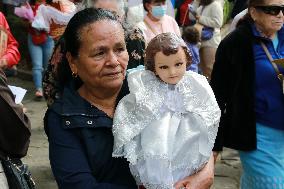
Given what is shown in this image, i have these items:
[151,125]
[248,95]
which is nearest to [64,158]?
[151,125]

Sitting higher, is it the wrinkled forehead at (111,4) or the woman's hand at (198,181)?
the wrinkled forehead at (111,4)

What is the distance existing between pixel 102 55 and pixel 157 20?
3.51m

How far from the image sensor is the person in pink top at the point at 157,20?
5.32 m

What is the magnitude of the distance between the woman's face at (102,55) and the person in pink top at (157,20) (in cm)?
319

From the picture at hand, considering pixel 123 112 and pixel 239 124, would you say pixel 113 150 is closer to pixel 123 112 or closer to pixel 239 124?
pixel 123 112

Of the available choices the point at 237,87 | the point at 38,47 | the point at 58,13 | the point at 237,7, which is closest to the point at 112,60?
the point at 237,87

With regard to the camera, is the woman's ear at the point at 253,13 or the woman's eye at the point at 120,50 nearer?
the woman's eye at the point at 120,50

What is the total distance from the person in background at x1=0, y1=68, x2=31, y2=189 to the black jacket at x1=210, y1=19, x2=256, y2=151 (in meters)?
1.55

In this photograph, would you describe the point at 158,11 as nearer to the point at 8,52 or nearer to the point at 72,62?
the point at 8,52

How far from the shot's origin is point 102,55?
79.7 inches

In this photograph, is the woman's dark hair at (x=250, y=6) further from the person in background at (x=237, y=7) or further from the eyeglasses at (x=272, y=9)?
the person in background at (x=237, y=7)

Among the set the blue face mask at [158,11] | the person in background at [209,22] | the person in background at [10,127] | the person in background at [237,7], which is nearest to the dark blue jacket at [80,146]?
the person in background at [10,127]

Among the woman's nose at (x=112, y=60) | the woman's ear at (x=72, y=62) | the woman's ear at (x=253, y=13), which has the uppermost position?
the woman's nose at (x=112, y=60)

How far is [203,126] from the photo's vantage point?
222cm
